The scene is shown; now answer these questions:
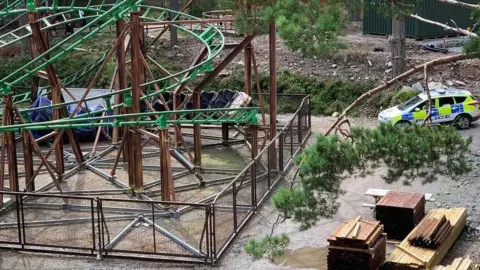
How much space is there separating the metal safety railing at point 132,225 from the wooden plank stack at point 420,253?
3539mm

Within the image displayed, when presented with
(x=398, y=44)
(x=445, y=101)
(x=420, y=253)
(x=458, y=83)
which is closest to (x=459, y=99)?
(x=445, y=101)

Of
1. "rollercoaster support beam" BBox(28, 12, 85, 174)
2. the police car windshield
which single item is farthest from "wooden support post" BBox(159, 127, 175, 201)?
the police car windshield

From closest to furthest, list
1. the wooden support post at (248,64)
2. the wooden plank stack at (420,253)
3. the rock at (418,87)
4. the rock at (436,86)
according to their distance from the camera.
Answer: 1. the wooden plank stack at (420,253)
2. the wooden support post at (248,64)
3. the rock at (436,86)
4. the rock at (418,87)

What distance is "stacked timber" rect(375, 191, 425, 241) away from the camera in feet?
55.0

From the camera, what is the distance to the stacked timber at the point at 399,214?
1677 cm

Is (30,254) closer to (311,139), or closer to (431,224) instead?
(431,224)

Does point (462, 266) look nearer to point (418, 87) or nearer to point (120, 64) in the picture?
point (120, 64)

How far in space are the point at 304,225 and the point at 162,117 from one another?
6.08 m

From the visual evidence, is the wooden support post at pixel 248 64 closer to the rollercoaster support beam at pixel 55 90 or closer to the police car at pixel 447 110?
the police car at pixel 447 110

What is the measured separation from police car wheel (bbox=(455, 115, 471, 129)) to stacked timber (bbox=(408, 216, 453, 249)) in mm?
9145

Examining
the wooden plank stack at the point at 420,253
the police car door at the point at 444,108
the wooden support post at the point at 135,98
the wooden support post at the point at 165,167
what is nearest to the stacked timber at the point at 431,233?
the wooden plank stack at the point at 420,253

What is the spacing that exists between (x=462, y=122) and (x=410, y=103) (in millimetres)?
1773

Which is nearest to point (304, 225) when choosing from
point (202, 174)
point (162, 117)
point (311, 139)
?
point (162, 117)

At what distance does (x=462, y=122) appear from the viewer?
24797 mm
